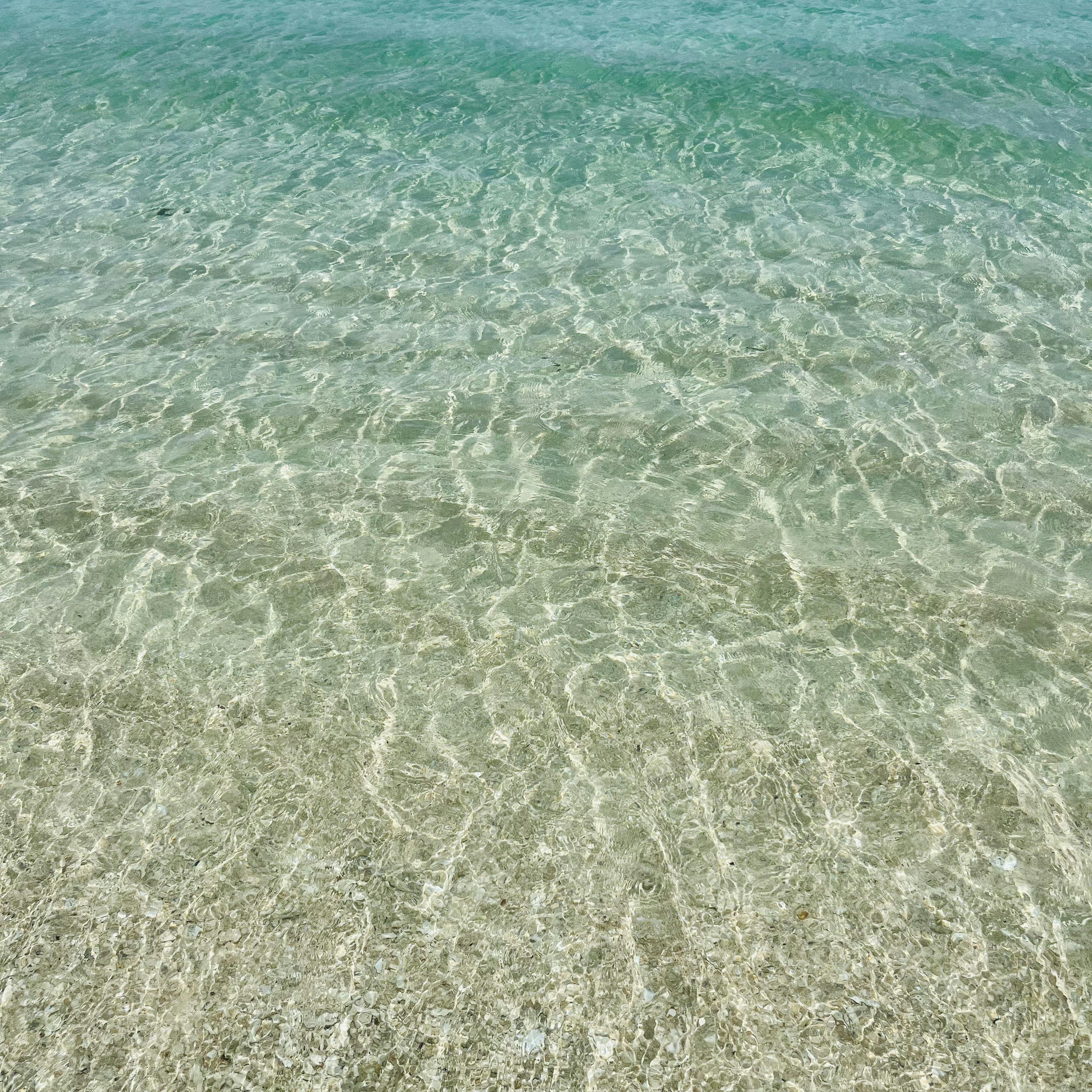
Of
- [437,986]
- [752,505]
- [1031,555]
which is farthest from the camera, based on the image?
[752,505]

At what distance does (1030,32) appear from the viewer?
19.9 metres

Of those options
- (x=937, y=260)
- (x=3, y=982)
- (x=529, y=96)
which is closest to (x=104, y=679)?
(x=3, y=982)

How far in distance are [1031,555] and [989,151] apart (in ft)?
32.7

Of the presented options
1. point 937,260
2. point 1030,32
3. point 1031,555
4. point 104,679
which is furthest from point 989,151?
point 104,679

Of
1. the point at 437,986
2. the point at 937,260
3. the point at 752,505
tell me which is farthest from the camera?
the point at 937,260

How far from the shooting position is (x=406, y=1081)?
4.71 m

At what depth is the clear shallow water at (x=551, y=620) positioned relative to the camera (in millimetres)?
5012

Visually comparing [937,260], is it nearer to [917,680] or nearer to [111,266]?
[917,680]

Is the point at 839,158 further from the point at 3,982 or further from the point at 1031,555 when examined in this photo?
the point at 3,982

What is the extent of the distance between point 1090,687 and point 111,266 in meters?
12.2

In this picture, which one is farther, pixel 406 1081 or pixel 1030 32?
pixel 1030 32

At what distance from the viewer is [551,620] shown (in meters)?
7.30

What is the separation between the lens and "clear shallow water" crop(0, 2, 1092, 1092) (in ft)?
16.4

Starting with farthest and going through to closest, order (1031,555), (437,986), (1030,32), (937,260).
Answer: (1030,32), (937,260), (1031,555), (437,986)
